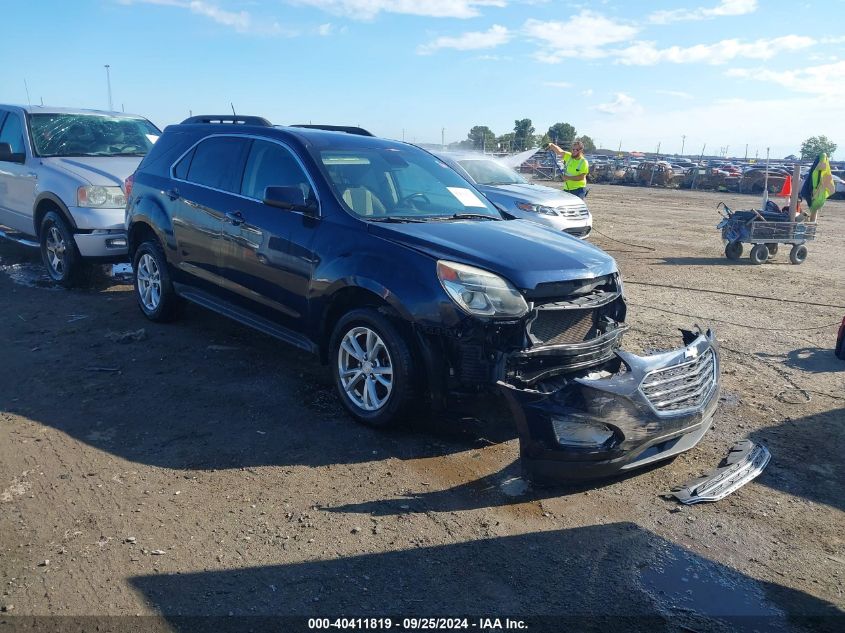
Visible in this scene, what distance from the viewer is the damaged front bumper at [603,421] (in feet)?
12.8

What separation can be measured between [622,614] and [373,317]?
2.36 metres

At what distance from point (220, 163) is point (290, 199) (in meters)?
1.44

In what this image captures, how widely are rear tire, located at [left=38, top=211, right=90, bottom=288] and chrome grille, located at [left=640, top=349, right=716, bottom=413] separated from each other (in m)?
6.90

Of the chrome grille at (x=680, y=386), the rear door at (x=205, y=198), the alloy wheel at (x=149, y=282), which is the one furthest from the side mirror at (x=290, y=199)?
the chrome grille at (x=680, y=386)

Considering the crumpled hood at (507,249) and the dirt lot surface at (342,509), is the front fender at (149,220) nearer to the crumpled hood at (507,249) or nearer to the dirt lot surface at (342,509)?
the dirt lot surface at (342,509)

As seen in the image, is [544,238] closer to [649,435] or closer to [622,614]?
[649,435]

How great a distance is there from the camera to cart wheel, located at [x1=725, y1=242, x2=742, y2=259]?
13133 mm

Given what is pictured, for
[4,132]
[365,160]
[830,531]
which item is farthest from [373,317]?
[4,132]

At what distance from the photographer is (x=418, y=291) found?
4.48m

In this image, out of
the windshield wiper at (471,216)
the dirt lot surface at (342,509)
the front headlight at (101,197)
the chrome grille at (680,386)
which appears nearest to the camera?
the dirt lot surface at (342,509)

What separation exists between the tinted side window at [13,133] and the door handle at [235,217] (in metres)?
4.97

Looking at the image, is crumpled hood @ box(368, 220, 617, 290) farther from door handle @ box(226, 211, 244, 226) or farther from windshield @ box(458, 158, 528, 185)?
windshield @ box(458, 158, 528, 185)

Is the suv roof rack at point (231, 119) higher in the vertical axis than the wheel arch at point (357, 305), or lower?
higher

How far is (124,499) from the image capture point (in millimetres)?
3977
